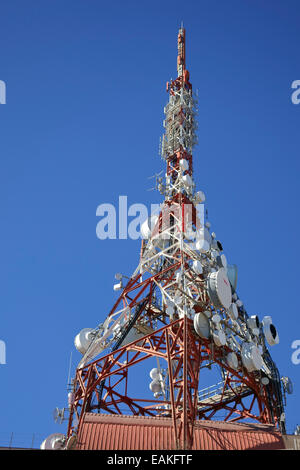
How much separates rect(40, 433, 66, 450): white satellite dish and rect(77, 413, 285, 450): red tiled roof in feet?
4.83

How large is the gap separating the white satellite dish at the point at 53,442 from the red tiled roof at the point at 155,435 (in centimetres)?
147

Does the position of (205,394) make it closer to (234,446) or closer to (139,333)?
(139,333)

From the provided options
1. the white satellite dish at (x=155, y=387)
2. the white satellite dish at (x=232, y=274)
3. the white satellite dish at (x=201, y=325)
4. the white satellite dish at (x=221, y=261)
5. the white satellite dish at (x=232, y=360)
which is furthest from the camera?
the white satellite dish at (x=232, y=274)

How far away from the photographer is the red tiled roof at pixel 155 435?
117 feet

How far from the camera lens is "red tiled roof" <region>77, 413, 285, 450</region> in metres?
35.7

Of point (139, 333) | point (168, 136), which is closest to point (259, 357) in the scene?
point (139, 333)

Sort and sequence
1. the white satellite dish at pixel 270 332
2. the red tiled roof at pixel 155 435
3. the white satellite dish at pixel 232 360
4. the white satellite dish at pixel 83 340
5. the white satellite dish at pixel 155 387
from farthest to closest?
the white satellite dish at pixel 155 387 → the white satellite dish at pixel 270 332 → the white satellite dish at pixel 83 340 → the white satellite dish at pixel 232 360 → the red tiled roof at pixel 155 435

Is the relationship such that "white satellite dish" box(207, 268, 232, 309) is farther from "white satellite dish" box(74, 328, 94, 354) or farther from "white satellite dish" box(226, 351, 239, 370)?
"white satellite dish" box(74, 328, 94, 354)

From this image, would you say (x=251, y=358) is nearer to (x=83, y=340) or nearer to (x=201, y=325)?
(x=201, y=325)

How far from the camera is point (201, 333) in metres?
38.9

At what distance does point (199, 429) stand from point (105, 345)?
36.0 ft

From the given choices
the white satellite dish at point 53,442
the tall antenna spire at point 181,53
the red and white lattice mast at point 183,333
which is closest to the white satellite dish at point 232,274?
the red and white lattice mast at point 183,333

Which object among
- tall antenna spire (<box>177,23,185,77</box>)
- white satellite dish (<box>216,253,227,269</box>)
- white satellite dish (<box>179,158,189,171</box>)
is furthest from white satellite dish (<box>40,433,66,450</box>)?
tall antenna spire (<box>177,23,185,77</box>)

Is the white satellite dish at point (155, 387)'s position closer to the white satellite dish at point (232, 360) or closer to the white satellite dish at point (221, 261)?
the white satellite dish at point (232, 360)
